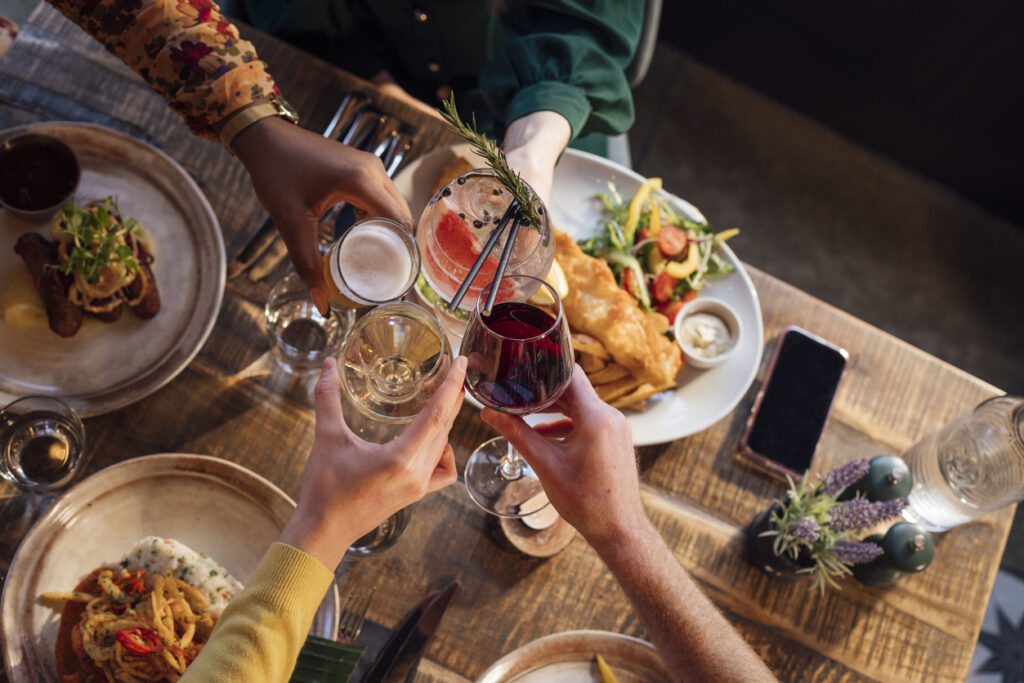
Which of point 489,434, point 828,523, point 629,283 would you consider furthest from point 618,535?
point 629,283

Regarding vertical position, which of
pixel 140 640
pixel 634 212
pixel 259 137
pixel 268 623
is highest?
pixel 634 212

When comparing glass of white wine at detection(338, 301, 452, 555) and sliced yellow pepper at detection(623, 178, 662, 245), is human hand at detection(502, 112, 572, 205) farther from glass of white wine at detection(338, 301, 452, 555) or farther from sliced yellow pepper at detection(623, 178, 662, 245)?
glass of white wine at detection(338, 301, 452, 555)

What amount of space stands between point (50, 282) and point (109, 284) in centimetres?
12

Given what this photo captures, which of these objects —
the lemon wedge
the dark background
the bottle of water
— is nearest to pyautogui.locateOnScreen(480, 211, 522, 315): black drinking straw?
the lemon wedge

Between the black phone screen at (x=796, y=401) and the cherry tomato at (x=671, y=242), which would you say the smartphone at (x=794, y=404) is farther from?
the cherry tomato at (x=671, y=242)

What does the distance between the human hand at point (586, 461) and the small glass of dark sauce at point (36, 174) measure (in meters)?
1.06

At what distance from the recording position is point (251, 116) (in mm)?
1534

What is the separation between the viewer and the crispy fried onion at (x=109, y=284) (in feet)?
4.82

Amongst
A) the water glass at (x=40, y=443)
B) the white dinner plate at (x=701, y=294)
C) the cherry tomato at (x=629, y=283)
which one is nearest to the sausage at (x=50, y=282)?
the water glass at (x=40, y=443)

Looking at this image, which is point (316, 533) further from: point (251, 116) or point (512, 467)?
point (251, 116)

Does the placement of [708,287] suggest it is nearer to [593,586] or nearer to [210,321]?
[593,586]

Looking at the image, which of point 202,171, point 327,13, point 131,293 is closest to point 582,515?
point 131,293

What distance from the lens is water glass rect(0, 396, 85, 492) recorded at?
1411 millimetres

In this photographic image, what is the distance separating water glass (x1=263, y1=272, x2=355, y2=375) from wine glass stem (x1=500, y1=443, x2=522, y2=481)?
453 mm
